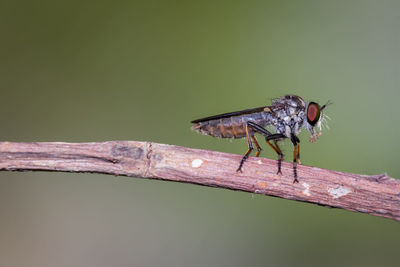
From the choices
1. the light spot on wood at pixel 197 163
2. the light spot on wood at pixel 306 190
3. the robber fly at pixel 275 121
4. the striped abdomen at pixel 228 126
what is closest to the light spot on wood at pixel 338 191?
the light spot on wood at pixel 306 190

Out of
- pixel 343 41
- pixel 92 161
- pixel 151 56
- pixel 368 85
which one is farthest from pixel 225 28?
pixel 92 161

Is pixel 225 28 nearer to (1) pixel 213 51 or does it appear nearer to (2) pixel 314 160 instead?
(1) pixel 213 51

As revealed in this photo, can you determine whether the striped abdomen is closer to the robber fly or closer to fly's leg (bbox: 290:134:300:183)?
the robber fly

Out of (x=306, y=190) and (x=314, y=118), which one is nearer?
(x=306, y=190)

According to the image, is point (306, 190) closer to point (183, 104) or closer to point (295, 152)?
point (295, 152)

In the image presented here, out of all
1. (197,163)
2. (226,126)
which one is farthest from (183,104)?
(197,163)

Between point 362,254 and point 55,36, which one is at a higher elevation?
point 55,36

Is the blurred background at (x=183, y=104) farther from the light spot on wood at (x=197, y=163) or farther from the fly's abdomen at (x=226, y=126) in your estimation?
the light spot on wood at (x=197, y=163)
